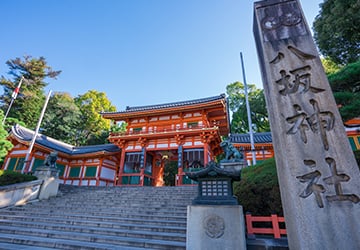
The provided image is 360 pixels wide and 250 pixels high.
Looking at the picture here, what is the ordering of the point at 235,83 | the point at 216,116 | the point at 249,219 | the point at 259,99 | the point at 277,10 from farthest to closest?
the point at 235,83 → the point at 259,99 → the point at 216,116 → the point at 249,219 → the point at 277,10

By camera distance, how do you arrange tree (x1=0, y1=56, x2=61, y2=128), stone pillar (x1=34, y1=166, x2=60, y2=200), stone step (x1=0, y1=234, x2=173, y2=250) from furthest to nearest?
1. tree (x1=0, y1=56, x2=61, y2=128)
2. stone pillar (x1=34, y1=166, x2=60, y2=200)
3. stone step (x1=0, y1=234, x2=173, y2=250)

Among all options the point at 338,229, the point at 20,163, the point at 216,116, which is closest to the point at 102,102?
the point at 20,163

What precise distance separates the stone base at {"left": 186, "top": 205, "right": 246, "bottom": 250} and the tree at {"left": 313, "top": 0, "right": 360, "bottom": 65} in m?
10.0

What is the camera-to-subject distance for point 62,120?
25312mm

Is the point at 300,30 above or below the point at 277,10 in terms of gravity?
below

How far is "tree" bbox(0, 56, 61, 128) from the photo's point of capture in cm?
2234

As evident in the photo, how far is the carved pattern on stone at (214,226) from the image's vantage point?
11.7 feet

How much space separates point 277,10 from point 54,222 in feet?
28.9

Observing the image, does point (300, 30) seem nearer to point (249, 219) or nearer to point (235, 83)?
point (249, 219)

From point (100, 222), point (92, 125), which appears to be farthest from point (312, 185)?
point (92, 125)

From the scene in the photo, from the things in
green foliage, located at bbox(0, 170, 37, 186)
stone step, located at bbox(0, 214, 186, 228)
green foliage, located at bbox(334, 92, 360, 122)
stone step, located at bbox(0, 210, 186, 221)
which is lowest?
stone step, located at bbox(0, 214, 186, 228)

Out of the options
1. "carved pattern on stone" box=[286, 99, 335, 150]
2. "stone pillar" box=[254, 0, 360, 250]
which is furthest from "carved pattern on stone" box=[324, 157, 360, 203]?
"carved pattern on stone" box=[286, 99, 335, 150]

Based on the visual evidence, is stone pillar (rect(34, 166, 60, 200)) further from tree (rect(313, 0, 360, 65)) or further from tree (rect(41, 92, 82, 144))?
tree (rect(41, 92, 82, 144))

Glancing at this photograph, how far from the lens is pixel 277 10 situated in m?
3.81
